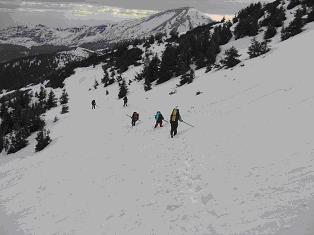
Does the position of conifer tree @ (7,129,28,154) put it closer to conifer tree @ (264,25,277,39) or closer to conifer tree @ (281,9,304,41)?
conifer tree @ (281,9,304,41)

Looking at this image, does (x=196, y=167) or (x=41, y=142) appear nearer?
(x=196, y=167)

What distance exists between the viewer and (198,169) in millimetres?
13070

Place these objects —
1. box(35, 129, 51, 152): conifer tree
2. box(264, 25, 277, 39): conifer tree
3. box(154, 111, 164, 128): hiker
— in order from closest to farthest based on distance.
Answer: box(154, 111, 164, 128): hiker < box(35, 129, 51, 152): conifer tree < box(264, 25, 277, 39): conifer tree

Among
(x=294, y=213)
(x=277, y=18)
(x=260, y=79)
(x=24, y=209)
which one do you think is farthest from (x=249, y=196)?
(x=277, y=18)

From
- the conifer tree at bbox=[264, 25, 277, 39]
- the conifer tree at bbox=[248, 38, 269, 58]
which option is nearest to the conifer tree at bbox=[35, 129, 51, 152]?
the conifer tree at bbox=[248, 38, 269, 58]

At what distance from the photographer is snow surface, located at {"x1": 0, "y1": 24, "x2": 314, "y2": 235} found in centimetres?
959

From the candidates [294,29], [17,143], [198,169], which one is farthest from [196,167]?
[294,29]

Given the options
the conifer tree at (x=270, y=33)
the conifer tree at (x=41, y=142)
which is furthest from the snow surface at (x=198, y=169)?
the conifer tree at (x=270, y=33)

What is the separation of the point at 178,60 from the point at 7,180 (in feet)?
79.7

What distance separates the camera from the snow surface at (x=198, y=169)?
9594 millimetres

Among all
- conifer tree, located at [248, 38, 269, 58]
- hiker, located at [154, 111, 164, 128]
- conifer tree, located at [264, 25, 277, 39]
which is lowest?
hiker, located at [154, 111, 164, 128]


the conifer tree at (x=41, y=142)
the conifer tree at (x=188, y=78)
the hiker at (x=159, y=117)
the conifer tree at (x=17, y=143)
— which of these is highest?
the hiker at (x=159, y=117)

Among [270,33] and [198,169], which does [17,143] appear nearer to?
[198,169]

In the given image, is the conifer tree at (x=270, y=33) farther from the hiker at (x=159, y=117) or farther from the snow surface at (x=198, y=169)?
the hiker at (x=159, y=117)
